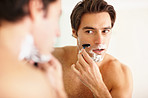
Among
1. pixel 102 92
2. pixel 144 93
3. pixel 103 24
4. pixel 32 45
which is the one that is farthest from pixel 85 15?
pixel 144 93

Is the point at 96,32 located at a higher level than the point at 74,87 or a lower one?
higher

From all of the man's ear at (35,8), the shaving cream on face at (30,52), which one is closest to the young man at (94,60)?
the shaving cream on face at (30,52)

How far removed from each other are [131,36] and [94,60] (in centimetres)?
98

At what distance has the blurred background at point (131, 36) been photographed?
6.17 feet

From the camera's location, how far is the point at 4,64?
1.40 feet

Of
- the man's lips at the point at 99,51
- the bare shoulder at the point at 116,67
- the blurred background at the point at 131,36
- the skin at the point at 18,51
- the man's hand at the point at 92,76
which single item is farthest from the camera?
the blurred background at the point at 131,36

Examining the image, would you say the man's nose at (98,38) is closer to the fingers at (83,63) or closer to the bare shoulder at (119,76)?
the fingers at (83,63)

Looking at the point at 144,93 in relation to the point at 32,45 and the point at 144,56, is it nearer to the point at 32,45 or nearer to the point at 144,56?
the point at 144,56

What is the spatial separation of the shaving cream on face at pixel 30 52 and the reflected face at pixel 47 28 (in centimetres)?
1

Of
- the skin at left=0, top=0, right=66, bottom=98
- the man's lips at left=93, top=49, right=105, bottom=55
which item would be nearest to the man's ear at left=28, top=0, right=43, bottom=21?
the skin at left=0, top=0, right=66, bottom=98

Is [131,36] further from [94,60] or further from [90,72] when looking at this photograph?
[90,72]

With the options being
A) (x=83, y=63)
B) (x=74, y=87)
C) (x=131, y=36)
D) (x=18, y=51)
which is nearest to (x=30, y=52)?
(x=18, y=51)

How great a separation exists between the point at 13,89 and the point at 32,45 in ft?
0.46

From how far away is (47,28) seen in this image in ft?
1.63
